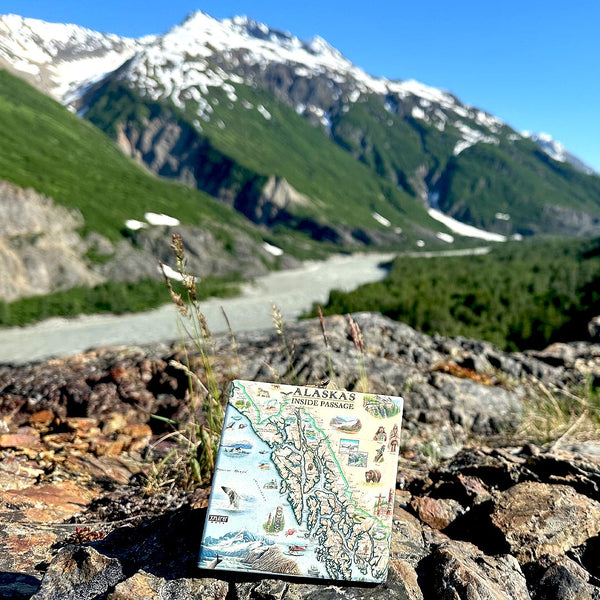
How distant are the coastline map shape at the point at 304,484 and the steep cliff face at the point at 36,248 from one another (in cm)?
3385

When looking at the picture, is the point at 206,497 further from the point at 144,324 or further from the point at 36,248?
the point at 36,248

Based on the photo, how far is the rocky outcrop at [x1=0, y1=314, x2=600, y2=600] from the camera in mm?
2498

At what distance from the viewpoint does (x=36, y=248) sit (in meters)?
35.2

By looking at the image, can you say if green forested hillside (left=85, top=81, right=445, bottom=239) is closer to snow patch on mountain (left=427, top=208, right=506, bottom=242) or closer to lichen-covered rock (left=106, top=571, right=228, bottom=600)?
snow patch on mountain (left=427, top=208, right=506, bottom=242)

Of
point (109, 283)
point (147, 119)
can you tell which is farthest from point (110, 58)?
point (109, 283)

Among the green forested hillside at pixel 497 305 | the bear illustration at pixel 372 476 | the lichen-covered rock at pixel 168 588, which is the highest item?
the green forested hillside at pixel 497 305

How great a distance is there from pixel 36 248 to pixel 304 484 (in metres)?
38.1

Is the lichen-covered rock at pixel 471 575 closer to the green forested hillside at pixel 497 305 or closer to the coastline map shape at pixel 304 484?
the coastline map shape at pixel 304 484

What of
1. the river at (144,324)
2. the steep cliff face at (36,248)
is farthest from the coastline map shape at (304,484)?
the steep cliff face at (36,248)

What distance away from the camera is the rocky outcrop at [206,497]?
8.20 ft

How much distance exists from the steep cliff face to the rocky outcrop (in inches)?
1117

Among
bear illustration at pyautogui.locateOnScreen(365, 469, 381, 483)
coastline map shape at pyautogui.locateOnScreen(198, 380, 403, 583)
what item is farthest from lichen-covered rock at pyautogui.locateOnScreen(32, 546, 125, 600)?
bear illustration at pyautogui.locateOnScreen(365, 469, 381, 483)

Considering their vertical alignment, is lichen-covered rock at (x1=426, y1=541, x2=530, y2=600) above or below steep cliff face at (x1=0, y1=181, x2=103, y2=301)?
above

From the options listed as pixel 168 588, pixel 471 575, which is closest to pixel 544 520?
pixel 471 575
